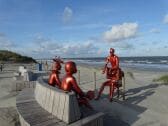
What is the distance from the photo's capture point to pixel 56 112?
5992mm

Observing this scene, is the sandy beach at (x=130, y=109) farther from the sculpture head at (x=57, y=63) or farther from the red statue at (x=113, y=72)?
the sculpture head at (x=57, y=63)

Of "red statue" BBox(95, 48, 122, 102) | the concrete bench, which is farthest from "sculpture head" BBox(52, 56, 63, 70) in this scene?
"red statue" BBox(95, 48, 122, 102)

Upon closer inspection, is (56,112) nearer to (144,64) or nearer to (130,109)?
(130,109)

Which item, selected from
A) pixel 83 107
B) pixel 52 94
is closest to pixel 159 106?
pixel 83 107

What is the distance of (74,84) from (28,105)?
154 cm

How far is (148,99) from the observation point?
11461 mm

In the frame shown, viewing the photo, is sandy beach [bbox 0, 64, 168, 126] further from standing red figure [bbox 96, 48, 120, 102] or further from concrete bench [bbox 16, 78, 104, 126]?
concrete bench [bbox 16, 78, 104, 126]

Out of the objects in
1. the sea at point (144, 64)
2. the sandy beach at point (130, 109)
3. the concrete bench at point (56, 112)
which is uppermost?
the concrete bench at point (56, 112)

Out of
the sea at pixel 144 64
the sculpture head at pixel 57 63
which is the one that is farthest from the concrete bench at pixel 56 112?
the sea at pixel 144 64

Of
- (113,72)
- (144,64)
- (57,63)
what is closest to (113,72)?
(113,72)

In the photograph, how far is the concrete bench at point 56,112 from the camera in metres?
5.61

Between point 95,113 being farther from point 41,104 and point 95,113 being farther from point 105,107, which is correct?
point 105,107

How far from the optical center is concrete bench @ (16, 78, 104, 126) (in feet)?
18.4

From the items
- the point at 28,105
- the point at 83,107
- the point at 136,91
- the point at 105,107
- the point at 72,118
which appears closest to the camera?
the point at 72,118
